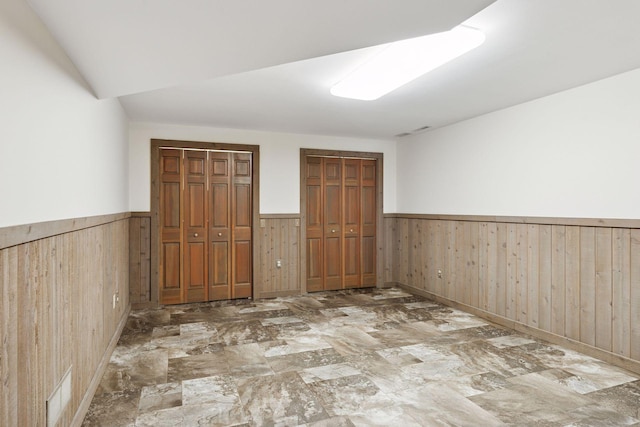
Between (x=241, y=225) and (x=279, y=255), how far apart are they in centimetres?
73

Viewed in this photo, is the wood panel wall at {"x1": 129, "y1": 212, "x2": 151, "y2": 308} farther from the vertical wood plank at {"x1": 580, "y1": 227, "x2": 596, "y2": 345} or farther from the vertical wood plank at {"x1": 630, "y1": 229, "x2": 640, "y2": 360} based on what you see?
the vertical wood plank at {"x1": 630, "y1": 229, "x2": 640, "y2": 360}

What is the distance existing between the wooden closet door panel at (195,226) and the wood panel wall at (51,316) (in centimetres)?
200

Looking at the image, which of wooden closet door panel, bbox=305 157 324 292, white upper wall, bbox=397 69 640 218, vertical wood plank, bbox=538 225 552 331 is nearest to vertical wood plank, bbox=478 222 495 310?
white upper wall, bbox=397 69 640 218

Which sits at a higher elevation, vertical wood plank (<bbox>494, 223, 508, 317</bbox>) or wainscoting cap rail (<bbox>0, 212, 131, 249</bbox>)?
wainscoting cap rail (<bbox>0, 212, 131, 249</bbox>)

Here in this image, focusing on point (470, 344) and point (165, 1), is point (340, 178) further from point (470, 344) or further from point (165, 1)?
point (165, 1)

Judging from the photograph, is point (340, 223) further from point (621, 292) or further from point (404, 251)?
point (621, 292)

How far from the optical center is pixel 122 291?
13.8 feet

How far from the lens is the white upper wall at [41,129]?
1.35 m

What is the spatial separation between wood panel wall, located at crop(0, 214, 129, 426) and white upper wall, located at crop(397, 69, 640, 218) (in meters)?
4.08

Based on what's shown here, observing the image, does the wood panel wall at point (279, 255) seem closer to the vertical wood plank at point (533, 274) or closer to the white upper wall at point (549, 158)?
the white upper wall at point (549, 158)

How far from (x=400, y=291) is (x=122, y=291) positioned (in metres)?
4.00

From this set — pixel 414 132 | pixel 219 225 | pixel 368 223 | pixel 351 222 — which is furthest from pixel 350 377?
pixel 414 132

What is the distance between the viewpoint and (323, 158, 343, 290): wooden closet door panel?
236 inches

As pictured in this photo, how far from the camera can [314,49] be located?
1.79 m
